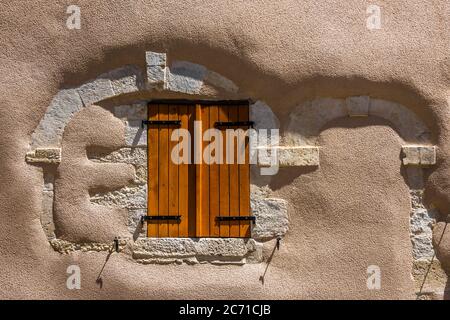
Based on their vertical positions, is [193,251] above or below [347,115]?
below

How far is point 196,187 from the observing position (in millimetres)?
4953

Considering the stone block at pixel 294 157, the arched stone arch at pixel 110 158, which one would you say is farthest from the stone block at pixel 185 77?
the stone block at pixel 294 157

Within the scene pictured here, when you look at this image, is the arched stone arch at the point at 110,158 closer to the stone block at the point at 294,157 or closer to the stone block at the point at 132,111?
the stone block at the point at 132,111

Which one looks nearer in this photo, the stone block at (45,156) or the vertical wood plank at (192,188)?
the stone block at (45,156)

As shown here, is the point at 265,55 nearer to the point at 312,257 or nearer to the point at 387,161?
the point at 387,161

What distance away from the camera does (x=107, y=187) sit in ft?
16.0

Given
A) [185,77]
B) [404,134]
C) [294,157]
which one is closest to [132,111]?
[185,77]

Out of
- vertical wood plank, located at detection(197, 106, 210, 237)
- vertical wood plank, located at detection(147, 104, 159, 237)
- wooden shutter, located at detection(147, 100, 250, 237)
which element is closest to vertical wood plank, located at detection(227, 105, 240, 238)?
wooden shutter, located at detection(147, 100, 250, 237)

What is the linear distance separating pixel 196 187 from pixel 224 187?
25 cm

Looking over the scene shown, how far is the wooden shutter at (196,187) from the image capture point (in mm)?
4949

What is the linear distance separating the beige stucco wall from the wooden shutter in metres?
0.30

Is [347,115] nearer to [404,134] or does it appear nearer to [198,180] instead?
[404,134]

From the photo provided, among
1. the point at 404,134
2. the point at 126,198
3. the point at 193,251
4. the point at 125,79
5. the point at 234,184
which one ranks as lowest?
the point at 193,251

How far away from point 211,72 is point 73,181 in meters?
1.54
